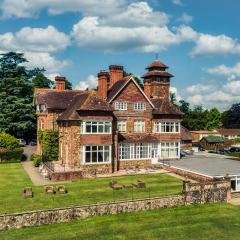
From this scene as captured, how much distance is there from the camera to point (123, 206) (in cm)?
2611

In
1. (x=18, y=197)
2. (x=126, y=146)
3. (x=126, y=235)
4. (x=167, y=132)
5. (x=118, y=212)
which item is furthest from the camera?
(x=167, y=132)

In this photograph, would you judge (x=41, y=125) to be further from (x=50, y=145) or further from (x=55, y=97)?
(x=50, y=145)

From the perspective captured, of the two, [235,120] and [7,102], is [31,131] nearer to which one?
[7,102]

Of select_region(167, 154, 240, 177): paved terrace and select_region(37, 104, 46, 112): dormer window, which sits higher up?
select_region(37, 104, 46, 112): dormer window

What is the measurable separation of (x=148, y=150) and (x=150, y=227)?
20.5 metres

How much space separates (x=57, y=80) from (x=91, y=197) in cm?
2619

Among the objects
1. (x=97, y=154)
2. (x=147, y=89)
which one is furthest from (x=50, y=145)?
(x=147, y=89)

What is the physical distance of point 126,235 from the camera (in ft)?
72.6

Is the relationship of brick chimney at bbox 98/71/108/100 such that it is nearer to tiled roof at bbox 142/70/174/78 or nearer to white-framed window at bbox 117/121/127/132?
white-framed window at bbox 117/121/127/132

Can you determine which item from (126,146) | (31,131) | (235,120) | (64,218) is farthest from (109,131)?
(235,120)

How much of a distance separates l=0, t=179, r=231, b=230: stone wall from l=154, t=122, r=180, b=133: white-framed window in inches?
610

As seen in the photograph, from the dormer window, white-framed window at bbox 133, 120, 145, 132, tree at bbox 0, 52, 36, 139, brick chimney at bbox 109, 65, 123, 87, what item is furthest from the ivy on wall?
tree at bbox 0, 52, 36, 139

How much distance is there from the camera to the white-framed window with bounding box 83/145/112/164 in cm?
3853

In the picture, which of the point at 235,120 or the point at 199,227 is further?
the point at 235,120
